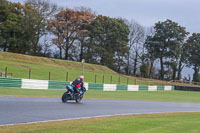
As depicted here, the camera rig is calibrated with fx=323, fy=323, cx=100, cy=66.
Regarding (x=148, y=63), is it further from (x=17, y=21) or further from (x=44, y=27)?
(x=17, y=21)

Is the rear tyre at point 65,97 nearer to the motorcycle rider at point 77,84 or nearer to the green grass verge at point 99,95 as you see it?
the motorcycle rider at point 77,84

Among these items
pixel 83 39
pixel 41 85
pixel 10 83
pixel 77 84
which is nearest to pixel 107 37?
pixel 83 39

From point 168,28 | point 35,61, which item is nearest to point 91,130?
point 35,61

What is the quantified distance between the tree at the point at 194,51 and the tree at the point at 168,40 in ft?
17.5

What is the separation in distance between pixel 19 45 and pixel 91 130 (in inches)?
1989

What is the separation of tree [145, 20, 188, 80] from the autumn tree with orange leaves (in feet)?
57.5

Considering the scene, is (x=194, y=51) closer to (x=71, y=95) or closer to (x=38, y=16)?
(x=38, y=16)

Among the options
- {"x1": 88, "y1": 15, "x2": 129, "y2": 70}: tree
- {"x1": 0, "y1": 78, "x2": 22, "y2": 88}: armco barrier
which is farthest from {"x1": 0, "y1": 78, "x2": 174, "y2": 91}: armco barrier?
{"x1": 88, "y1": 15, "x2": 129, "y2": 70}: tree

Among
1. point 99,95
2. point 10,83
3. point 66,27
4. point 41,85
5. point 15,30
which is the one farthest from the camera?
point 66,27

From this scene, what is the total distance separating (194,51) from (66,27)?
33.1 meters

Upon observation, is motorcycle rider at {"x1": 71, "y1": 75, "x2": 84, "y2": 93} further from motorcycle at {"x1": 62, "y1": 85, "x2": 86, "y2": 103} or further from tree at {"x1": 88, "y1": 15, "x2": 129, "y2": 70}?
tree at {"x1": 88, "y1": 15, "x2": 129, "y2": 70}

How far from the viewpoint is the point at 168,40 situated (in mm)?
72750

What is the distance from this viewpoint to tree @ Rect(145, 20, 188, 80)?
7162cm

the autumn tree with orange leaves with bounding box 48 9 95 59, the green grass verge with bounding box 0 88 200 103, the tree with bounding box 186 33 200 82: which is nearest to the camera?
the green grass verge with bounding box 0 88 200 103
